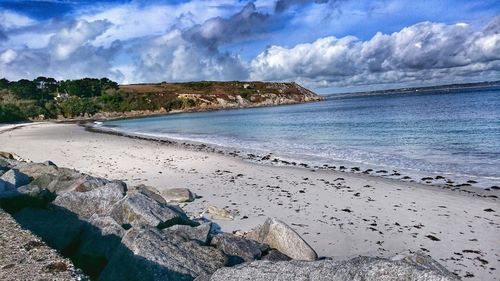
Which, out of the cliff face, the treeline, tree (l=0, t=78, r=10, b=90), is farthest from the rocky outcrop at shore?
tree (l=0, t=78, r=10, b=90)

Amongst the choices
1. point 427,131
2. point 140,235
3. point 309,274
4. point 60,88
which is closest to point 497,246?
point 309,274

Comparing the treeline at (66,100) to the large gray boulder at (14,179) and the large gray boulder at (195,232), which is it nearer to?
the large gray boulder at (14,179)

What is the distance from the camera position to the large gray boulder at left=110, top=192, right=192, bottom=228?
900cm

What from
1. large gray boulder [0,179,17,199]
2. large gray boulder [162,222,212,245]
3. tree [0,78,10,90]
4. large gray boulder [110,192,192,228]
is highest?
tree [0,78,10,90]

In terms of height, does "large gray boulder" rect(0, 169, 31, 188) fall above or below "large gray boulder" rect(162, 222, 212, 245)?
above

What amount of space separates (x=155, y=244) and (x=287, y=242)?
3.00 m

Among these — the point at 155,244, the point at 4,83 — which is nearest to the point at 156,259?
the point at 155,244

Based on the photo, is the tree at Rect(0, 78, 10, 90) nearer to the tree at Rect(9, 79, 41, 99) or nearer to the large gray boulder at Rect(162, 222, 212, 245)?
the tree at Rect(9, 79, 41, 99)

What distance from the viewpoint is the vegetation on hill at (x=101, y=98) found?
122750 mm

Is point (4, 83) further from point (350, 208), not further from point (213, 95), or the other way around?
point (350, 208)

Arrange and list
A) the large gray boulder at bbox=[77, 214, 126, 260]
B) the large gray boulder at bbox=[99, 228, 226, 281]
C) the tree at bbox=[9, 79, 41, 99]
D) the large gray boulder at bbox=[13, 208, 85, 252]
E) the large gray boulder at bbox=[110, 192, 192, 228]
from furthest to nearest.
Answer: the tree at bbox=[9, 79, 41, 99], the large gray boulder at bbox=[110, 192, 192, 228], the large gray boulder at bbox=[13, 208, 85, 252], the large gray boulder at bbox=[77, 214, 126, 260], the large gray boulder at bbox=[99, 228, 226, 281]

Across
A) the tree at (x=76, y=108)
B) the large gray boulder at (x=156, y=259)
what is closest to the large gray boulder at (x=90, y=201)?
the large gray boulder at (x=156, y=259)

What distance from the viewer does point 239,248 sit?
322 inches

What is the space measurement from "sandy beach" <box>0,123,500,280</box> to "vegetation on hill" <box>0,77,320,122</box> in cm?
10214
